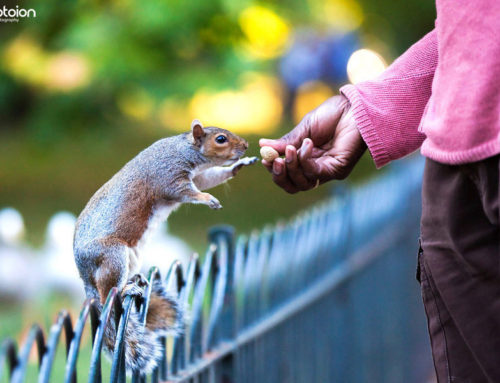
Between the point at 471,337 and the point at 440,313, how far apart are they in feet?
0.22

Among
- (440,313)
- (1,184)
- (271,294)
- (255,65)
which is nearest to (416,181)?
(255,65)

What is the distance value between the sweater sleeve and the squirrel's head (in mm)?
331

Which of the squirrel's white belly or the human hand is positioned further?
the human hand

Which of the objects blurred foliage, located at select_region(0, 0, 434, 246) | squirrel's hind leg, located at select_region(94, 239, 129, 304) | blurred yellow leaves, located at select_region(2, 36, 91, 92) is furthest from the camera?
blurred yellow leaves, located at select_region(2, 36, 91, 92)

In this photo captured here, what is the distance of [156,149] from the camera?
0.98m

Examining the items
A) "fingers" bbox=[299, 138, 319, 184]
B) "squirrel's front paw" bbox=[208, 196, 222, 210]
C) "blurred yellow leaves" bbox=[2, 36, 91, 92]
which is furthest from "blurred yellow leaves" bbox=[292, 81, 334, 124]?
"squirrel's front paw" bbox=[208, 196, 222, 210]

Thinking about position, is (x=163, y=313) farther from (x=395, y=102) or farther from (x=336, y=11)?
(x=336, y=11)

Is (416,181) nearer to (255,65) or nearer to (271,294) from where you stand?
(255,65)

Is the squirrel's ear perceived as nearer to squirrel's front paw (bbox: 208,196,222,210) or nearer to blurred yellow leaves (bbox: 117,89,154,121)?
squirrel's front paw (bbox: 208,196,222,210)

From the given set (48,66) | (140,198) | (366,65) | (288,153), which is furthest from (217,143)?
(48,66)

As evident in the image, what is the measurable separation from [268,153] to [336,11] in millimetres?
4122

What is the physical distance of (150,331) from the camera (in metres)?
1.15

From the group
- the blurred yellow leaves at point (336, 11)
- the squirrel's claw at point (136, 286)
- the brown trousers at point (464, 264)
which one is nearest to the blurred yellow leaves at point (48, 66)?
the blurred yellow leaves at point (336, 11)

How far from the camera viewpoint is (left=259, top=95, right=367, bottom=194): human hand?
4.22ft
